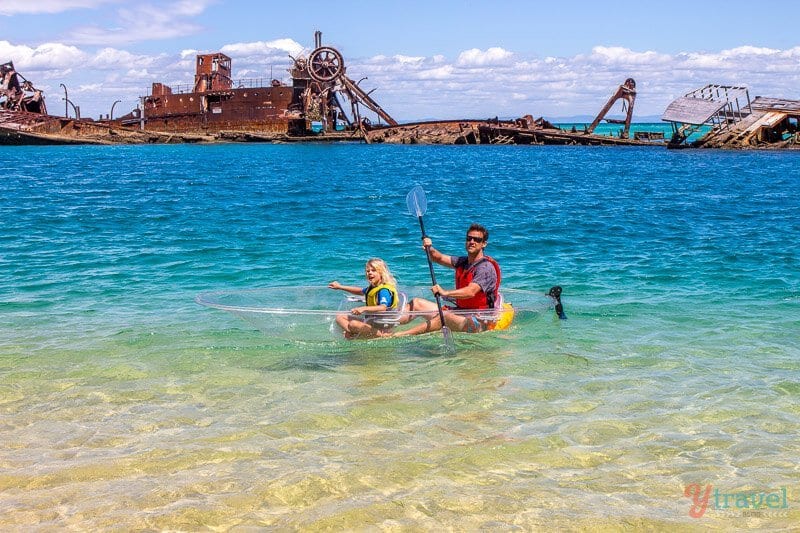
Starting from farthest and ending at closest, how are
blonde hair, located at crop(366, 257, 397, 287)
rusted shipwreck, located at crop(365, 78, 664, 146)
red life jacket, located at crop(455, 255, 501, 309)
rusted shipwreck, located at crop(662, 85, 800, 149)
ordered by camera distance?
rusted shipwreck, located at crop(365, 78, 664, 146) → rusted shipwreck, located at crop(662, 85, 800, 149) → red life jacket, located at crop(455, 255, 501, 309) → blonde hair, located at crop(366, 257, 397, 287)

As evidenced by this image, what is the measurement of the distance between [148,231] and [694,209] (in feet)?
52.5

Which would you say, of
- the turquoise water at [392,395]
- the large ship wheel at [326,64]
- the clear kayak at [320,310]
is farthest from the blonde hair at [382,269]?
the large ship wheel at [326,64]

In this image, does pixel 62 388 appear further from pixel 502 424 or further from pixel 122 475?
pixel 502 424

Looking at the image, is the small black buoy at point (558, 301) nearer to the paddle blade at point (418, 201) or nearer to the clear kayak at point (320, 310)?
the clear kayak at point (320, 310)

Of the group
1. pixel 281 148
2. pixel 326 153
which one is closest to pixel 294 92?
pixel 281 148

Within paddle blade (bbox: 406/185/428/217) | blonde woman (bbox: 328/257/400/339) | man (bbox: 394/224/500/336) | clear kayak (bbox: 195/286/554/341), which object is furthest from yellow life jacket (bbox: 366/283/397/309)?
paddle blade (bbox: 406/185/428/217)

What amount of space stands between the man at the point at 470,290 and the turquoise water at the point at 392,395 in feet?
0.75

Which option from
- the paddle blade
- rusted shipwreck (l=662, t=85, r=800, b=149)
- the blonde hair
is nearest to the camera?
the blonde hair

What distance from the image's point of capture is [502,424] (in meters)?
6.38

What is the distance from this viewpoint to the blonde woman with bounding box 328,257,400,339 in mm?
8570

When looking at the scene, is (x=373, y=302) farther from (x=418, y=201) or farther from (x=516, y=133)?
(x=516, y=133)

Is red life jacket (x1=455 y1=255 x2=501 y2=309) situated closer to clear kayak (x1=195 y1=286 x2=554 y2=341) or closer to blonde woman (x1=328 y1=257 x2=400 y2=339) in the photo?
clear kayak (x1=195 y1=286 x2=554 y2=341)

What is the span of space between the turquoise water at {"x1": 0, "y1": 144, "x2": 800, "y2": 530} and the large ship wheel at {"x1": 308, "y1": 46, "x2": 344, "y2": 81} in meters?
56.7

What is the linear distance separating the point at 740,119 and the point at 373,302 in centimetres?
5396
